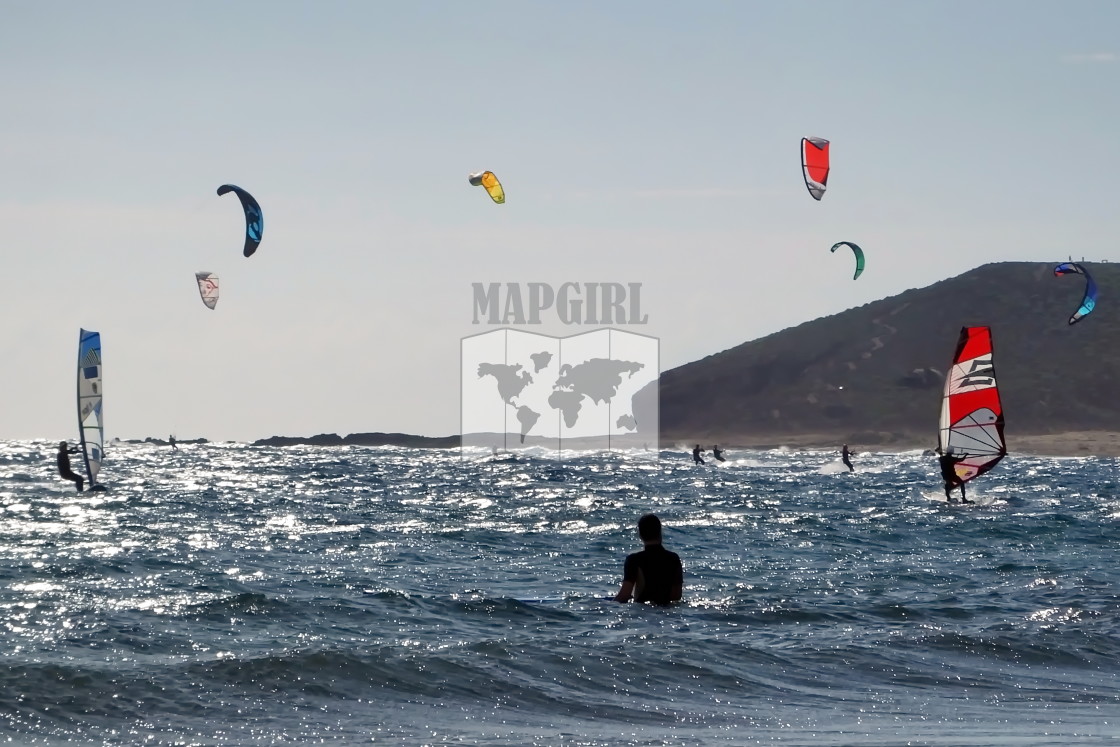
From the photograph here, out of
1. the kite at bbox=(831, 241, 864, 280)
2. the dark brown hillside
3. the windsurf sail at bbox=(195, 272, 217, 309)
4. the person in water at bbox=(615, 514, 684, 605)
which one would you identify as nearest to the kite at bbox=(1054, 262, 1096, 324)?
the kite at bbox=(831, 241, 864, 280)

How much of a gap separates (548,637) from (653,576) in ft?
4.00

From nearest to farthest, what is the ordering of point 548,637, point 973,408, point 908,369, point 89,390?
point 548,637, point 89,390, point 973,408, point 908,369

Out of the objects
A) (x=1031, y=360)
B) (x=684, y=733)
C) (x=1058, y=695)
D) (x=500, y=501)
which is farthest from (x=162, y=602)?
(x=1031, y=360)

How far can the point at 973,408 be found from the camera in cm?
2608

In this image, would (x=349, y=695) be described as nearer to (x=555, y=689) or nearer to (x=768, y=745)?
(x=555, y=689)

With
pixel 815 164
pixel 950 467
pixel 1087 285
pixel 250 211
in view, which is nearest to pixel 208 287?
pixel 250 211

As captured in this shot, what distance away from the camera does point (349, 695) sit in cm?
884

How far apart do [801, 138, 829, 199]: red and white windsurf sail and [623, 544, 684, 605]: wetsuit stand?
662 inches

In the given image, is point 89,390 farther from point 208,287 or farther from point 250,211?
point 208,287

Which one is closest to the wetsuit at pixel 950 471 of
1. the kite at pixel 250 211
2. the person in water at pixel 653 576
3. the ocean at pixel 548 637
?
the ocean at pixel 548 637

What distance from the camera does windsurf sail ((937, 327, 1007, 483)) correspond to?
25344mm

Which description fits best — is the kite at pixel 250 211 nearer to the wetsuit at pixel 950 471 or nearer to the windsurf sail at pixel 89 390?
the windsurf sail at pixel 89 390

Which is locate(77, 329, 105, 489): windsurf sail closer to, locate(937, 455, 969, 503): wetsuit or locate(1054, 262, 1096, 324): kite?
locate(937, 455, 969, 503): wetsuit

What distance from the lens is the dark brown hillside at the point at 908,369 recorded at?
5108 inches
